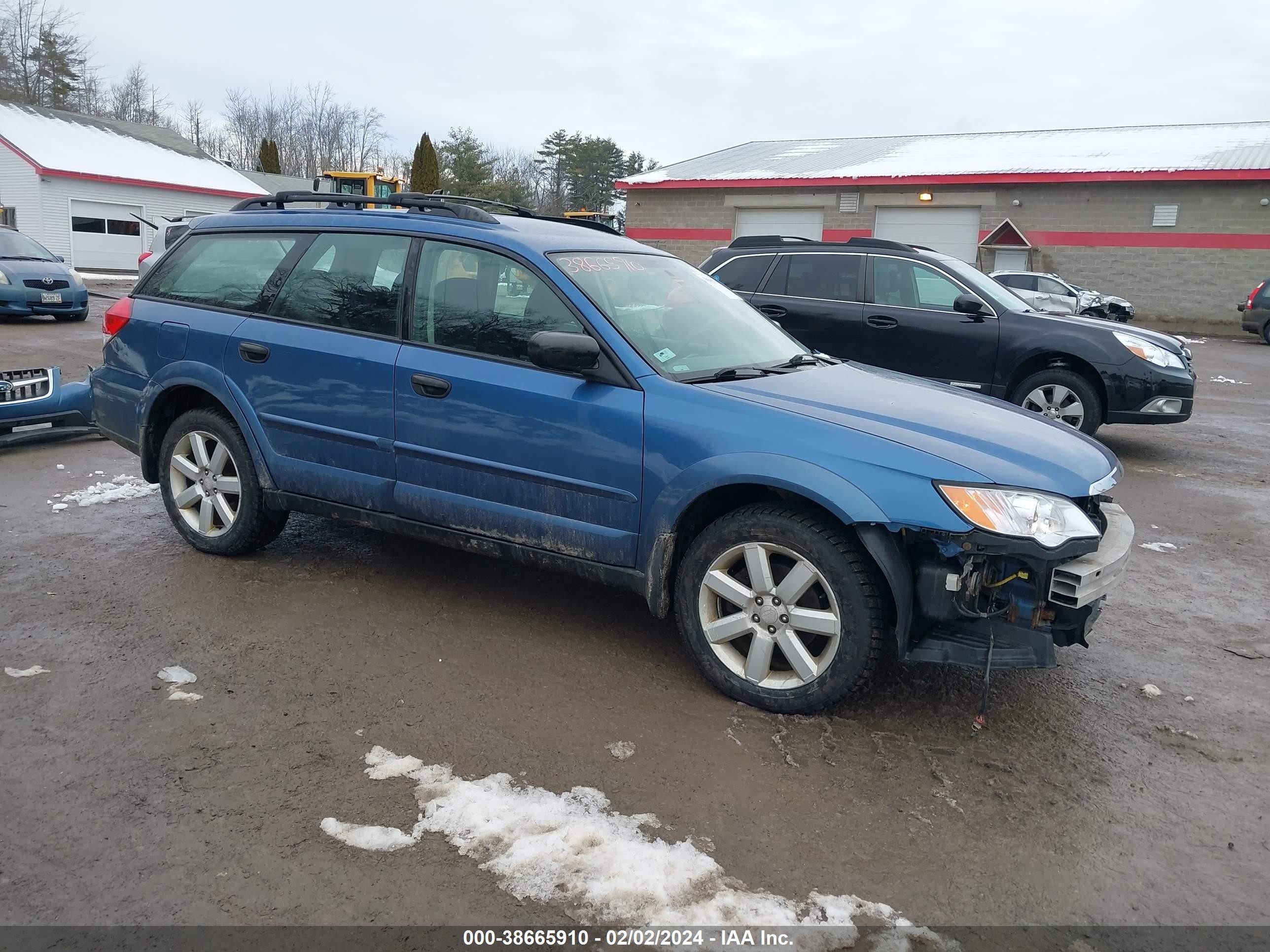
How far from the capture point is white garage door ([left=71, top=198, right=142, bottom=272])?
3428 centimetres

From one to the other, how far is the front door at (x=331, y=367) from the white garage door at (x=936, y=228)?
26.4m

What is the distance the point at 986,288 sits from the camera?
28.1ft

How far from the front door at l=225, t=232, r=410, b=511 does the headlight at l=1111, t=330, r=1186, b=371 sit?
6317 millimetres

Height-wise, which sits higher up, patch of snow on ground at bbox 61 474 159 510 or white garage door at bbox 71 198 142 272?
white garage door at bbox 71 198 142 272

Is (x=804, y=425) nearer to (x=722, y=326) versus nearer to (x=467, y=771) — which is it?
(x=722, y=326)

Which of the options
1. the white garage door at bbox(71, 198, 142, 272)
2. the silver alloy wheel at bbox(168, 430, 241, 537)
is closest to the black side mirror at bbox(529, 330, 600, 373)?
the silver alloy wheel at bbox(168, 430, 241, 537)

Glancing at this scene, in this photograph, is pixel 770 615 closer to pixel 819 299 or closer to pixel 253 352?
pixel 253 352

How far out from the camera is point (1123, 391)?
26.5 ft

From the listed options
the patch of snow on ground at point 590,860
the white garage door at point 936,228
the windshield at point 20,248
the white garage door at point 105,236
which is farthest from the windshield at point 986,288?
→ the white garage door at point 105,236

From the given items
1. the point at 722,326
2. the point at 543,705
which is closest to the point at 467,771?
the point at 543,705

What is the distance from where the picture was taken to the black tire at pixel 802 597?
133 inches

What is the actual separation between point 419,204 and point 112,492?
10.3 ft

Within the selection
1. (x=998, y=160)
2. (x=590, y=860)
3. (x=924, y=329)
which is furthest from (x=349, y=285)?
(x=998, y=160)

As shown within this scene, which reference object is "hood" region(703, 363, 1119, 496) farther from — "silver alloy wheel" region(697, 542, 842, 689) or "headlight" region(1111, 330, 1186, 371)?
"headlight" region(1111, 330, 1186, 371)
